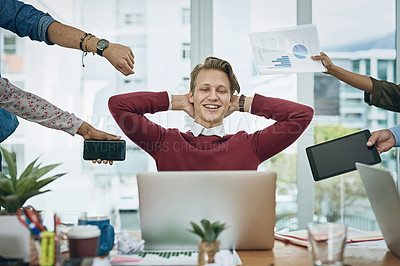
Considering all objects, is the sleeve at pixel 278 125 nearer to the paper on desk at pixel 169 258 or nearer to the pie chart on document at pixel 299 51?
the pie chart on document at pixel 299 51

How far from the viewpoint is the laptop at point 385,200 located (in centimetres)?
118

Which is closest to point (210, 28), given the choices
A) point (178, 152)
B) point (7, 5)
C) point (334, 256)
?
point (178, 152)

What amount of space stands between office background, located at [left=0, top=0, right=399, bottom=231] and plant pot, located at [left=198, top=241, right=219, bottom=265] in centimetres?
188

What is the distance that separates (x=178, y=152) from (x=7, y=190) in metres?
0.91

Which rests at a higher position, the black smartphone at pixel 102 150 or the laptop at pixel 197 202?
the black smartphone at pixel 102 150

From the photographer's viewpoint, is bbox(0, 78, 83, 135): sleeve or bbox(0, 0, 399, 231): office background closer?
bbox(0, 78, 83, 135): sleeve

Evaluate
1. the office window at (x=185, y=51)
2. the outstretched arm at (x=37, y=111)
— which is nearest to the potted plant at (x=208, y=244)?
the outstretched arm at (x=37, y=111)

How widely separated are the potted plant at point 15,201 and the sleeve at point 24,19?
683mm

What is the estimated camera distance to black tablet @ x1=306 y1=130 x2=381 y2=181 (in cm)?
156

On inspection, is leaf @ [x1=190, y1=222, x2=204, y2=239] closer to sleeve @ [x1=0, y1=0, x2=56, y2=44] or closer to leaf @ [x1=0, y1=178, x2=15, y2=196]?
leaf @ [x1=0, y1=178, x2=15, y2=196]

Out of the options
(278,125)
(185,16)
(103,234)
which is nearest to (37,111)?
(103,234)

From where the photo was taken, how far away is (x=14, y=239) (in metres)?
1.16

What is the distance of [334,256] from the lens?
1084mm

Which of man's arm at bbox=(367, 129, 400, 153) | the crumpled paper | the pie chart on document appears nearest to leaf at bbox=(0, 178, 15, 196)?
the crumpled paper
